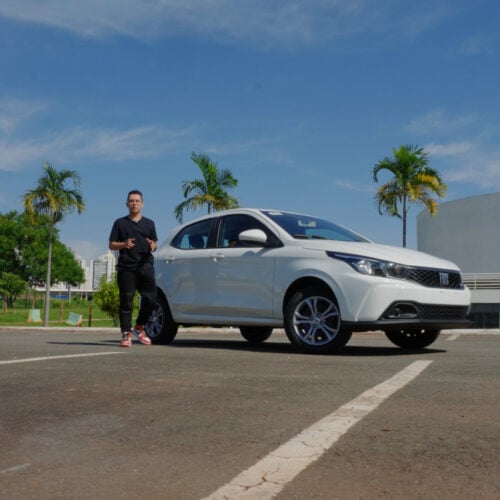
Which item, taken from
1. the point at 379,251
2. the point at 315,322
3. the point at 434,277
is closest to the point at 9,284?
the point at 315,322

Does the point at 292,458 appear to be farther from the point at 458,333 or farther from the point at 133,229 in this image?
the point at 458,333

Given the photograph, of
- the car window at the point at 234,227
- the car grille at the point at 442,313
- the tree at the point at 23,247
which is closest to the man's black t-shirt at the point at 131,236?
the car window at the point at 234,227

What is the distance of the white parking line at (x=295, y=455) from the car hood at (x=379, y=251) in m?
3.13

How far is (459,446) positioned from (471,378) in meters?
2.46

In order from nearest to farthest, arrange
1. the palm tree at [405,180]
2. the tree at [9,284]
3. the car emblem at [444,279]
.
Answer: the car emblem at [444,279] → the palm tree at [405,180] → the tree at [9,284]

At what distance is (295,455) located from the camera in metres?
3.25

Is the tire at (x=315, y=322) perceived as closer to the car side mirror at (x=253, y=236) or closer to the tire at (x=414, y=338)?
the car side mirror at (x=253, y=236)

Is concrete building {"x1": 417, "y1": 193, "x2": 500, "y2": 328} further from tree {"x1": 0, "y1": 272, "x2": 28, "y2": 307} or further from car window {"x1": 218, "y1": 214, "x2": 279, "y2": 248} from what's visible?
car window {"x1": 218, "y1": 214, "x2": 279, "y2": 248}

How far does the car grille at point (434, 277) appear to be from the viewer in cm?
788

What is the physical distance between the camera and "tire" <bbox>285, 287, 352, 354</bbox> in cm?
791

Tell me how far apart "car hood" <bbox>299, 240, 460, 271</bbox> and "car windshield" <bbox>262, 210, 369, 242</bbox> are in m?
0.38

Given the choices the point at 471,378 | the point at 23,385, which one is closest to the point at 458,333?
the point at 471,378

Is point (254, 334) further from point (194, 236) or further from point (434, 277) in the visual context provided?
point (434, 277)

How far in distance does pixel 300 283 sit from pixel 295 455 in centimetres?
507
